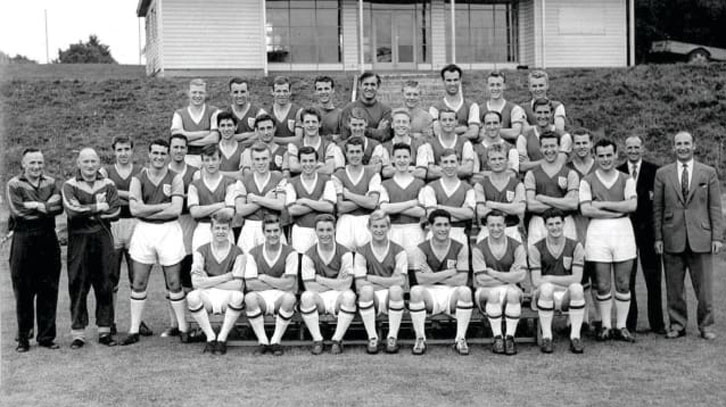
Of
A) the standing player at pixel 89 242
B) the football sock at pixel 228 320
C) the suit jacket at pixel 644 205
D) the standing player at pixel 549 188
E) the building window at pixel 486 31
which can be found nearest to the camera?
the football sock at pixel 228 320

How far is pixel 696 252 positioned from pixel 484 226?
2051 millimetres

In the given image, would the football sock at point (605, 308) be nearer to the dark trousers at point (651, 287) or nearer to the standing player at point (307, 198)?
the dark trousers at point (651, 287)

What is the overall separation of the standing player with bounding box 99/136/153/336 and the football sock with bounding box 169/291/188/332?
0.59 meters

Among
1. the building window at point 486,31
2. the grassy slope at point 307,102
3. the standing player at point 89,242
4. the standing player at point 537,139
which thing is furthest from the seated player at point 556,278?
the building window at point 486,31

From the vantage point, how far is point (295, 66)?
85.4 ft

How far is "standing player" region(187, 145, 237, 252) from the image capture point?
27.1 ft

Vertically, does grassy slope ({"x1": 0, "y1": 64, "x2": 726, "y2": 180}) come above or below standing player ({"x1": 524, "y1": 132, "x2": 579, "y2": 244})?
above

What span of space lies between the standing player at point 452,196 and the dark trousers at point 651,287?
1797 mm

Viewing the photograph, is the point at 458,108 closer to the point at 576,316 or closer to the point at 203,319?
the point at 576,316

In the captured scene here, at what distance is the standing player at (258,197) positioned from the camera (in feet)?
27.1

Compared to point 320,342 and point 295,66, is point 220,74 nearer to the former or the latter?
point 295,66

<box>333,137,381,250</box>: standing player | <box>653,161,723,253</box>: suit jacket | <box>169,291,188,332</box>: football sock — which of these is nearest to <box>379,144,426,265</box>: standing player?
<box>333,137,381,250</box>: standing player

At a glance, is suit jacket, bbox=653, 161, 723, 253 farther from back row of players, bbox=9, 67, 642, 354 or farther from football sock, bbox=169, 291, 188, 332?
football sock, bbox=169, 291, 188, 332

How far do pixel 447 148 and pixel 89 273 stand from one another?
12.2 ft
